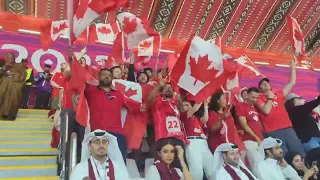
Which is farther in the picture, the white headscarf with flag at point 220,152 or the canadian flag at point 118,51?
the canadian flag at point 118,51

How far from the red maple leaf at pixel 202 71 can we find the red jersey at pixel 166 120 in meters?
0.36

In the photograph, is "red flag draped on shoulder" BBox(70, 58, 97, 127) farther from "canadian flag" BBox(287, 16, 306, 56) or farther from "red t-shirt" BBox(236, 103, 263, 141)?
"canadian flag" BBox(287, 16, 306, 56)

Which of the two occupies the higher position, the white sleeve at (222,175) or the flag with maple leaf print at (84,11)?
the flag with maple leaf print at (84,11)

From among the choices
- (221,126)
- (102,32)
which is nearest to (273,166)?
(221,126)

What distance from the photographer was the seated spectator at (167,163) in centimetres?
327

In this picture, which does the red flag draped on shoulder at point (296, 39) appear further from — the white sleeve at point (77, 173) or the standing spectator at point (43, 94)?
the standing spectator at point (43, 94)

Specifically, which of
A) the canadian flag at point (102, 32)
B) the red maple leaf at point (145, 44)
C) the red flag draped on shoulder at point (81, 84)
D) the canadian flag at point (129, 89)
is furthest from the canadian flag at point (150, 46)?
the red flag draped on shoulder at point (81, 84)

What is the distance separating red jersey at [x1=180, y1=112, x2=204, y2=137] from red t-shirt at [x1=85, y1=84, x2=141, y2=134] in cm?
70

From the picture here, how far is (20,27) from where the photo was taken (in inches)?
286

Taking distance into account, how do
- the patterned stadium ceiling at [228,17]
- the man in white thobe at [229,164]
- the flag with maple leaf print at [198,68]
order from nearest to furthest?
1. the man in white thobe at [229,164]
2. the flag with maple leaf print at [198,68]
3. the patterned stadium ceiling at [228,17]

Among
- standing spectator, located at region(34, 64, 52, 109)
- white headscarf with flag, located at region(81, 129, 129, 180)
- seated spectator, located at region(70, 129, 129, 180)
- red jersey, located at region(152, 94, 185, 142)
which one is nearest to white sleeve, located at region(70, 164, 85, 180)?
seated spectator, located at region(70, 129, 129, 180)

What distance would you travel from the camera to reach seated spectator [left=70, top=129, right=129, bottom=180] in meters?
3.03

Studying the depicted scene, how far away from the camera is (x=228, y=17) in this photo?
8820mm

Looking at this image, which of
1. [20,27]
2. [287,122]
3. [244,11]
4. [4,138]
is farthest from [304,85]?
[4,138]
